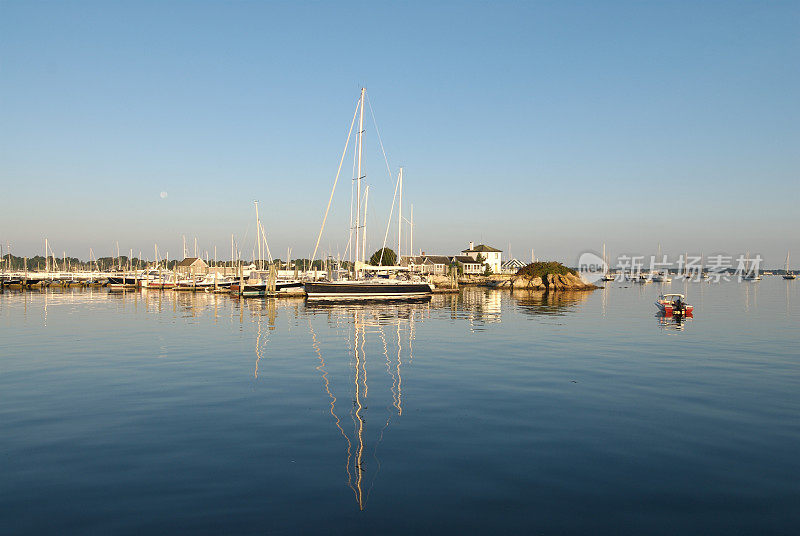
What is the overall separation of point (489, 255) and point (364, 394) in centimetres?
15676

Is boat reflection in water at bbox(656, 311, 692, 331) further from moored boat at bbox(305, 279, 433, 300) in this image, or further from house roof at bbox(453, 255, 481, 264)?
house roof at bbox(453, 255, 481, 264)

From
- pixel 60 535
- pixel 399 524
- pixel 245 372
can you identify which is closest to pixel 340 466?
pixel 399 524

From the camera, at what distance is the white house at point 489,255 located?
170 metres

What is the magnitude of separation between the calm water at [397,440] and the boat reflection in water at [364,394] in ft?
0.30

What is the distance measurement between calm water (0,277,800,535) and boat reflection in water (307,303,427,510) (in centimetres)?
9

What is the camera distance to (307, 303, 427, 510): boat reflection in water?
10.7 metres

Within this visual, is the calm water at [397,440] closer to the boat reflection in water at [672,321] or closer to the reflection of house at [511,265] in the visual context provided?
the boat reflection in water at [672,321]

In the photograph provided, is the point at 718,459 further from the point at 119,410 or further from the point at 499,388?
the point at 119,410

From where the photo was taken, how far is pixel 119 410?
15.2 metres

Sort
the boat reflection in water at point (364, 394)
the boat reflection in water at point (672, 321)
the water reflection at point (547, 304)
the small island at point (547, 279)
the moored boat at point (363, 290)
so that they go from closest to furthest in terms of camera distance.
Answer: the boat reflection in water at point (364, 394) → the boat reflection in water at point (672, 321) → the water reflection at point (547, 304) → the moored boat at point (363, 290) → the small island at point (547, 279)

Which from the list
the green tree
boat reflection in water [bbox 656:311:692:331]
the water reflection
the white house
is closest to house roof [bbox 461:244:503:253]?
the white house

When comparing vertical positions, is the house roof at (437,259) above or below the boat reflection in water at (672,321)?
above

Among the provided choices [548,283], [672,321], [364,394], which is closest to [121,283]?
[548,283]

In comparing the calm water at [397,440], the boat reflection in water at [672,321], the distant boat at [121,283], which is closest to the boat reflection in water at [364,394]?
the calm water at [397,440]
